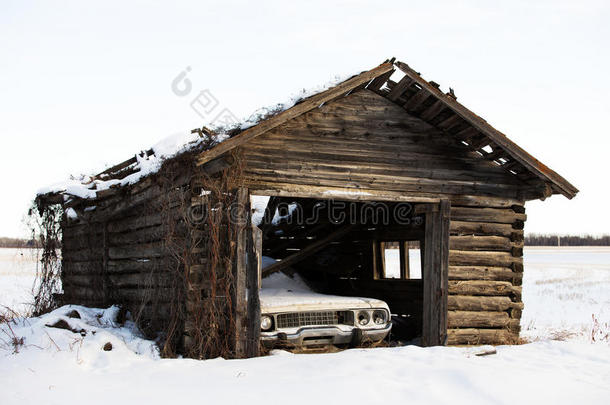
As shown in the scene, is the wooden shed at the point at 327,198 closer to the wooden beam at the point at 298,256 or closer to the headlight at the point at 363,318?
the wooden beam at the point at 298,256

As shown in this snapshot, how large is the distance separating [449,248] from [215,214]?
4.11m

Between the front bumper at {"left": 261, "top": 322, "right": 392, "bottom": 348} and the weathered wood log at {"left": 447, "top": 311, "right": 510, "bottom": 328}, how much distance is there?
62.9 inches

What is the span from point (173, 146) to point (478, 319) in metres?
5.87

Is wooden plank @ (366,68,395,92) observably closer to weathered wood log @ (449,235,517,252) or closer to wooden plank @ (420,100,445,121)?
wooden plank @ (420,100,445,121)

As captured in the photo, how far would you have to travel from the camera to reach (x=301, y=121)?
9.37m

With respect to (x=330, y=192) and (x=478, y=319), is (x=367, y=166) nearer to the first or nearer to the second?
(x=330, y=192)

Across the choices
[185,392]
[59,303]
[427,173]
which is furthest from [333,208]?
[185,392]

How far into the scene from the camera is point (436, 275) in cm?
1016

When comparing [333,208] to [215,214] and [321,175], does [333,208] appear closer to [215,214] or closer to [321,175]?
[321,175]

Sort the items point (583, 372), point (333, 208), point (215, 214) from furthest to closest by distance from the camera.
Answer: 1. point (333, 208)
2. point (215, 214)
3. point (583, 372)

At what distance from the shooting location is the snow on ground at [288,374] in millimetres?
6184

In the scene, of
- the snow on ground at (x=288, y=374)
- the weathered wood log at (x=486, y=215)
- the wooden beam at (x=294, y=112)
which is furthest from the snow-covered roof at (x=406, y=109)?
the snow on ground at (x=288, y=374)

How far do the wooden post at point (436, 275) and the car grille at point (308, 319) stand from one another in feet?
6.20

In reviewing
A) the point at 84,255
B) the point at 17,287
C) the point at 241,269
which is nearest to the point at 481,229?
the point at 241,269
